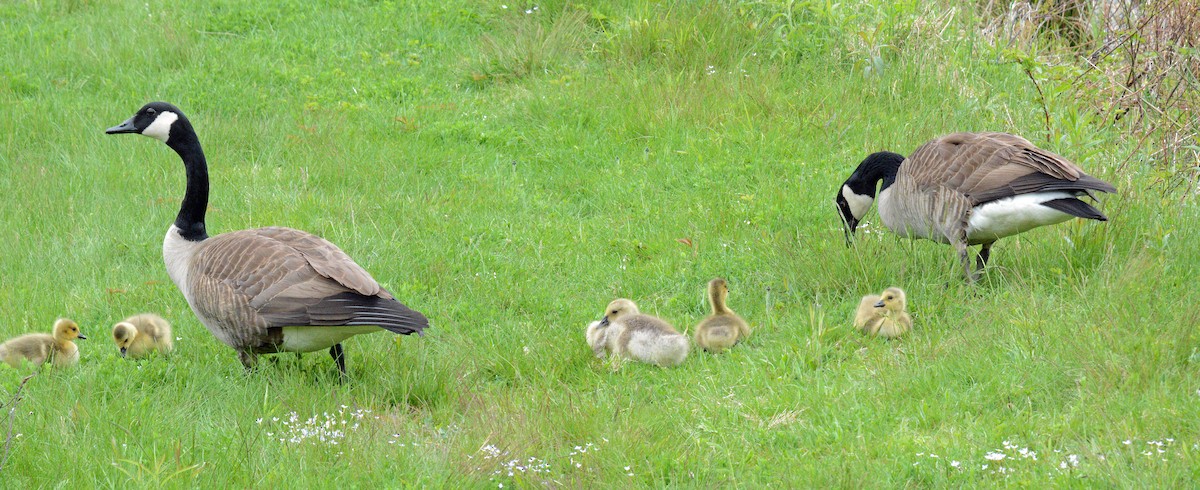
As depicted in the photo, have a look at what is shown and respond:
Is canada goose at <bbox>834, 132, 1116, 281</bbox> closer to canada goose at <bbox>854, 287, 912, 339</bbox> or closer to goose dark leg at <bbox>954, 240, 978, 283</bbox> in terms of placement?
goose dark leg at <bbox>954, 240, 978, 283</bbox>

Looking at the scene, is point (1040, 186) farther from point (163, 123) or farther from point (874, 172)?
point (163, 123)

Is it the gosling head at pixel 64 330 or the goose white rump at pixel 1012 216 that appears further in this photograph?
the goose white rump at pixel 1012 216

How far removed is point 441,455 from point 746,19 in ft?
22.5

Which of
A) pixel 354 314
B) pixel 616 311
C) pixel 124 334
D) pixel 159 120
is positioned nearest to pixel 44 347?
pixel 124 334

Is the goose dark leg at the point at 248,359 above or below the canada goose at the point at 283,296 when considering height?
below

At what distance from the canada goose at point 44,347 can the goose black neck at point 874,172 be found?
4.89 metres

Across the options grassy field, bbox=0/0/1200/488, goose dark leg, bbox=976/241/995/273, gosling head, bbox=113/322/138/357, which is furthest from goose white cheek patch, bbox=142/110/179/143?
goose dark leg, bbox=976/241/995/273

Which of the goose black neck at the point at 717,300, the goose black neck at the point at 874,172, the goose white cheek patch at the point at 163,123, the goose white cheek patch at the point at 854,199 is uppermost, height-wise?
the goose white cheek patch at the point at 163,123

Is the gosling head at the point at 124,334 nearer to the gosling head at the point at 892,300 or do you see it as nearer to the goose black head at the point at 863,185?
the gosling head at the point at 892,300

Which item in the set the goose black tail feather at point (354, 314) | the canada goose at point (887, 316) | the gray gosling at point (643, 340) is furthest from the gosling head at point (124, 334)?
the canada goose at point (887, 316)

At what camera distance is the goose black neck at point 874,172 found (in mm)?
7340

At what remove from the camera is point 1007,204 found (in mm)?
6098

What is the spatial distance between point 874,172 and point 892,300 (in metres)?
1.81

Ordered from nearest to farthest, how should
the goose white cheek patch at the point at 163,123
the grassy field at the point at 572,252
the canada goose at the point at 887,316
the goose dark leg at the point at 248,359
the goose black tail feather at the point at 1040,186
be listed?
the grassy field at the point at 572,252
the goose dark leg at the point at 248,359
the canada goose at the point at 887,316
the goose black tail feather at the point at 1040,186
the goose white cheek patch at the point at 163,123
